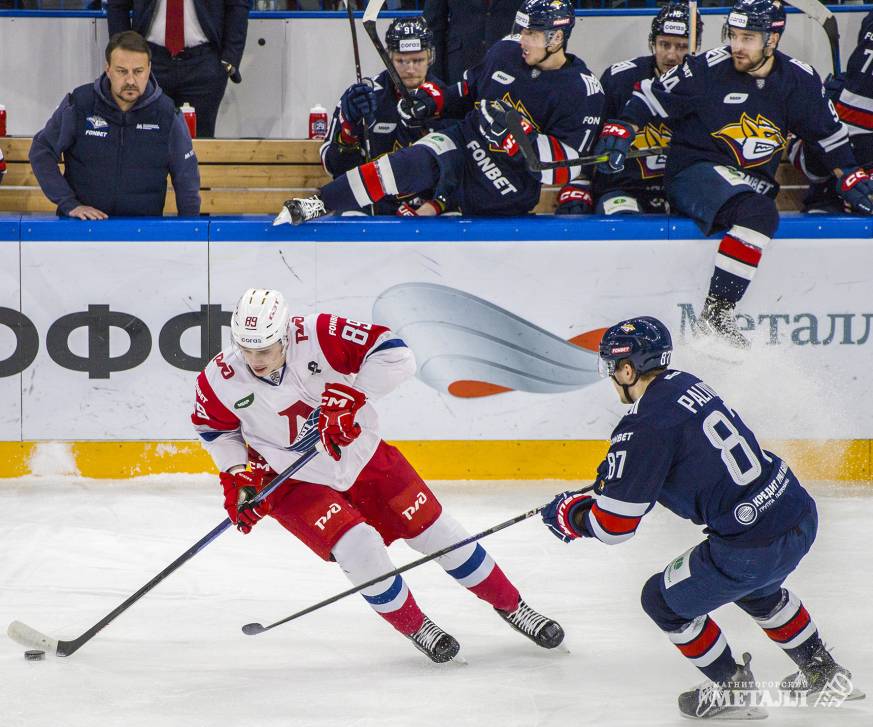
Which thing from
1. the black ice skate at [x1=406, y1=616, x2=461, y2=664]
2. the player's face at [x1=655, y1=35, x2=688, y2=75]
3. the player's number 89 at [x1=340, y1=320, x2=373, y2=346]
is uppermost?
the player's face at [x1=655, y1=35, x2=688, y2=75]

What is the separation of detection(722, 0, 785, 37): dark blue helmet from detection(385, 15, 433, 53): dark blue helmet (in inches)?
50.6

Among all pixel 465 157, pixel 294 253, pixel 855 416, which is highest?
pixel 465 157

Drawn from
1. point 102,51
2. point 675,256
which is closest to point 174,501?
point 675,256

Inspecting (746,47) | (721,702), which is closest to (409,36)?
(746,47)

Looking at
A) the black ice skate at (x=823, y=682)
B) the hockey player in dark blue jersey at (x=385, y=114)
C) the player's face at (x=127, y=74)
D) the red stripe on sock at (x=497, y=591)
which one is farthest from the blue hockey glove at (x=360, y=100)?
the black ice skate at (x=823, y=682)

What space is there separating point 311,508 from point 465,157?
2.20 m

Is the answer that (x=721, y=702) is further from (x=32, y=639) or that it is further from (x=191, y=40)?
(x=191, y=40)

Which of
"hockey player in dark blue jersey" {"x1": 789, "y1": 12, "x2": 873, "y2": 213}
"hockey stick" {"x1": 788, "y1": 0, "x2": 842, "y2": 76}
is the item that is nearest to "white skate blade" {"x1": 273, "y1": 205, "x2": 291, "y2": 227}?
"hockey player in dark blue jersey" {"x1": 789, "y1": 12, "x2": 873, "y2": 213}

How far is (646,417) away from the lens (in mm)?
3027

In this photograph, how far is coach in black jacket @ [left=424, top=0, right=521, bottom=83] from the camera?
6.08m

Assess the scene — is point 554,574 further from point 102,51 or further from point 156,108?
point 102,51

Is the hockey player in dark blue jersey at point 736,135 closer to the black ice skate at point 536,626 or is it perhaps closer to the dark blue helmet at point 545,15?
the dark blue helmet at point 545,15

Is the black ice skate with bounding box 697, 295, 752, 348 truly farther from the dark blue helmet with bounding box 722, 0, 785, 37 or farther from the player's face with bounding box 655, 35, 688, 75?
the player's face with bounding box 655, 35, 688, 75

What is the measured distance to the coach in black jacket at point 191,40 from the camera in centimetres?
611
